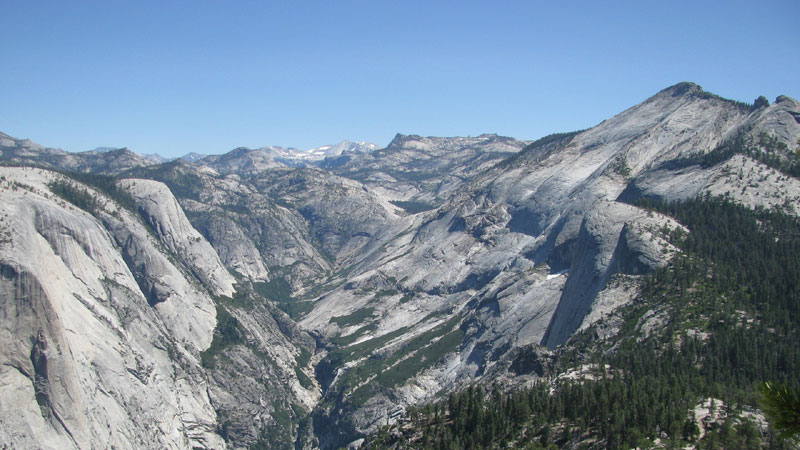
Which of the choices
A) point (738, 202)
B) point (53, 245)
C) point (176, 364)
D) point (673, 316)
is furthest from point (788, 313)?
point (53, 245)

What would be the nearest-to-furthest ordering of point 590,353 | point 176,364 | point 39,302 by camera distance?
point 590,353
point 39,302
point 176,364

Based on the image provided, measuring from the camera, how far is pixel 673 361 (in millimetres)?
100562

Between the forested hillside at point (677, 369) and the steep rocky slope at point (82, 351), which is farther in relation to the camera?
the steep rocky slope at point (82, 351)

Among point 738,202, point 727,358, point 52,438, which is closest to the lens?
point 727,358

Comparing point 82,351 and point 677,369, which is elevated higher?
point 82,351

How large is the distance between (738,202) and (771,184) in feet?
41.0

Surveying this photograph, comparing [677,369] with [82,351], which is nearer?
[677,369]

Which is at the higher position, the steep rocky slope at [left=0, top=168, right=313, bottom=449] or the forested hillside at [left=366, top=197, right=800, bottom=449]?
the steep rocky slope at [left=0, top=168, right=313, bottom=449]

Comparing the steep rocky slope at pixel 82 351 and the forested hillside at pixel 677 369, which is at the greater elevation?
the steep rocky slope at pixel 82 351

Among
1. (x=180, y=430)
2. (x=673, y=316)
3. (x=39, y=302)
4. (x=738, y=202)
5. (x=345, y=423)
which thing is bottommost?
(x=345, y=423)

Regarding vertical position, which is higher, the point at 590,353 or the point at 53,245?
the point at 53,245

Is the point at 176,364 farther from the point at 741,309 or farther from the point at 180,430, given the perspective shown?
the point at 741,309

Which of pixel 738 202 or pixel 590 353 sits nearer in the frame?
pixel 590 353

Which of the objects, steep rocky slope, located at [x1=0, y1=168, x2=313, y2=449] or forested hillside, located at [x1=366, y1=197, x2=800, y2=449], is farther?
steep rocky slope, located at [x1=0, y1=168, x2=313, y2=449]
